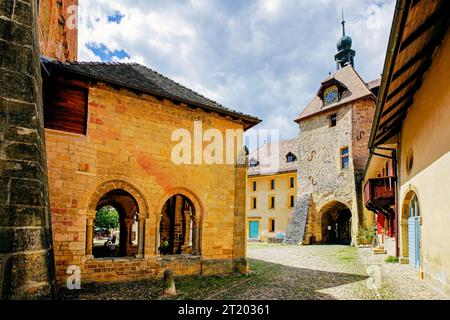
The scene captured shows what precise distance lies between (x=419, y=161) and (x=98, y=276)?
941cm

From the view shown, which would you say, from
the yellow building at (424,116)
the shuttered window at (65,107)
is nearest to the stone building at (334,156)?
the yellow building at (424,116)

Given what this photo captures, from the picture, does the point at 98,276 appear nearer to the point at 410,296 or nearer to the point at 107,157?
the point at 107,157

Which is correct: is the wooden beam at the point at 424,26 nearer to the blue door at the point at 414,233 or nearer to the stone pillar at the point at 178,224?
the blue door at the point at 414,233

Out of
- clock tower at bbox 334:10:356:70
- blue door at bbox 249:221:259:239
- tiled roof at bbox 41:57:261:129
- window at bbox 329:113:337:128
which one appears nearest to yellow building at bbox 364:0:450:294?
tiled roof at bbox 41:57:261:129

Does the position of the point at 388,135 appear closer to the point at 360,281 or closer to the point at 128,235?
the point at 360,281

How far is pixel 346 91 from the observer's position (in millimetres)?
25797

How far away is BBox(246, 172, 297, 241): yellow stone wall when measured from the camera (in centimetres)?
3244

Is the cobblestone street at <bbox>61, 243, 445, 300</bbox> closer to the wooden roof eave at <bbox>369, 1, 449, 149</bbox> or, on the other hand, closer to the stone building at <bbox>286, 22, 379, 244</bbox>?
the wooden roof eave at <bbox>369, 1, 449, 149</bbox>

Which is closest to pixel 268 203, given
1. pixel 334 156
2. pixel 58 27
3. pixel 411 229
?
pixel 334 156

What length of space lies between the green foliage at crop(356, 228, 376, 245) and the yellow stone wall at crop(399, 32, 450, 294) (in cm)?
1296

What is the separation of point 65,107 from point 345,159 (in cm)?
2126

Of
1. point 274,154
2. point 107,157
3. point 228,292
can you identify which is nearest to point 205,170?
point 107,157

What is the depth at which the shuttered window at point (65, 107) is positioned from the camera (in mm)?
8508

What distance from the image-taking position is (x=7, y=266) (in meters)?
4.39
